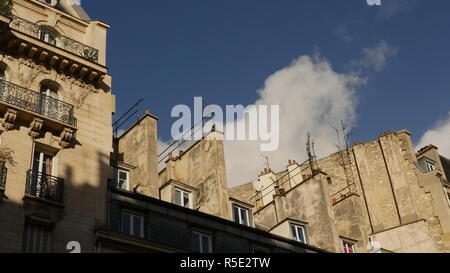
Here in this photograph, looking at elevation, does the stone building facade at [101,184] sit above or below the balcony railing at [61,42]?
below

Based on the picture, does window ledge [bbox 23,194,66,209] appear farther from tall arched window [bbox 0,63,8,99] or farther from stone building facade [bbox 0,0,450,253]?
tall arched window [bbox 0,63,8,99]

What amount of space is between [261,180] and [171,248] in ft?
49.8

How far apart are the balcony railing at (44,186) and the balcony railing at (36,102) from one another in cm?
184

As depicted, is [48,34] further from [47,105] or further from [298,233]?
[298,233]

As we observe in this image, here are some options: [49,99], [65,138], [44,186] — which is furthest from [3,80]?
[44,186]

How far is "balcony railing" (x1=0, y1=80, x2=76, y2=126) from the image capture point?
722 inches

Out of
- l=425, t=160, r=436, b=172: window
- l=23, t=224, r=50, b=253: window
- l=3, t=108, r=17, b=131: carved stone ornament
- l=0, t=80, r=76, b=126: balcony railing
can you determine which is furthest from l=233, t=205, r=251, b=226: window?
l=425, t=160, r=436, b=172: window

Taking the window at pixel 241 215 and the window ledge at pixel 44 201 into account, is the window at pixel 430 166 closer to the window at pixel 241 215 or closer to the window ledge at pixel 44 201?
the window at pixel 241 215

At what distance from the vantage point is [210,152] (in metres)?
24.3

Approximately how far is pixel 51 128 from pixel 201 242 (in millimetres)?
5215

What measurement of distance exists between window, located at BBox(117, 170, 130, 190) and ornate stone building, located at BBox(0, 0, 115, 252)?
169 centimetres

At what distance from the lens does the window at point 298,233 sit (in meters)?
23.7

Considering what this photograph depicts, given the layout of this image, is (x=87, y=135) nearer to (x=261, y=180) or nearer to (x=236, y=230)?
(x=236, y=230)

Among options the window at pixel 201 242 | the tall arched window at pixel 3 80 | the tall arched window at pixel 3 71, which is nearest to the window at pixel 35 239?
the tall arched window at pixel 3 80
